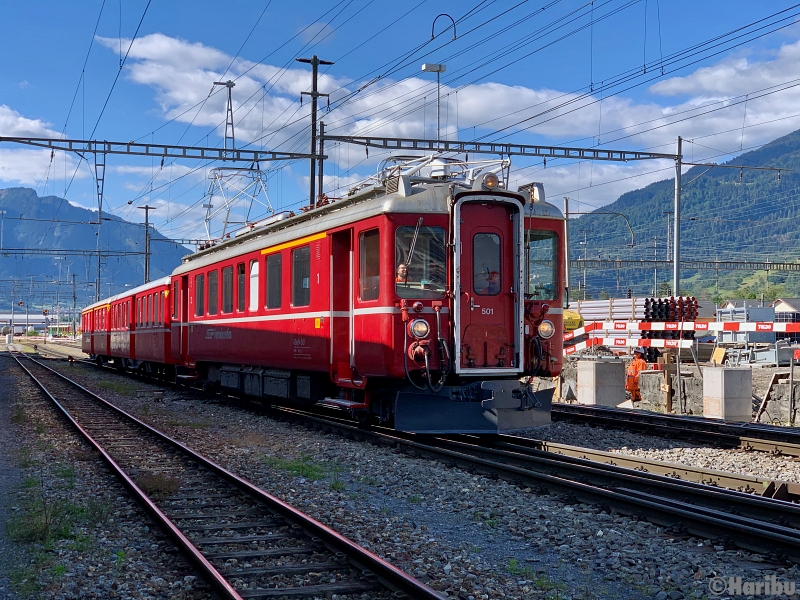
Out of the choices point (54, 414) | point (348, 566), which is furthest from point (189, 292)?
point (348, 566)

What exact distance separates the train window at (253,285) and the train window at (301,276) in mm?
1927

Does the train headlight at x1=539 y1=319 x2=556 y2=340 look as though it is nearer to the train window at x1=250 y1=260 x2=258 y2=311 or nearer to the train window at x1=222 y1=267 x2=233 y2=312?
the train window at x1=250 y1=260 x2=258 y2=311

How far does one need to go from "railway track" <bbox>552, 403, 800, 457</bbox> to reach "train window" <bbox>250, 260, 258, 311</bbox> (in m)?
5.59

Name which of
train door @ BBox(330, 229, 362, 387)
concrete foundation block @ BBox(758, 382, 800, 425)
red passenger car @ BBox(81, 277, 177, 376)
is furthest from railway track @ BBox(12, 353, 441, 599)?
red passenger car @ BBox(81, 277, 177, 376)

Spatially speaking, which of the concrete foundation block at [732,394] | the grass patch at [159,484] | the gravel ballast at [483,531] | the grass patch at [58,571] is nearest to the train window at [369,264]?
the gravel ballast at [483,531]

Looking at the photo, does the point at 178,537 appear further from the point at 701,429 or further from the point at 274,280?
the point at 701,429

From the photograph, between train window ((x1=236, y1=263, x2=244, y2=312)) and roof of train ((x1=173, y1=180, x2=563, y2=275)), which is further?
train window ((x1=236, y1=263, x2=244, y2=312))

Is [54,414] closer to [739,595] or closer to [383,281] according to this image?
[383,281]

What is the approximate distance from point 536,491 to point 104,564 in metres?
4.01

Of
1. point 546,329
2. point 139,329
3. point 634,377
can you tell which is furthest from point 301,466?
point 139,329

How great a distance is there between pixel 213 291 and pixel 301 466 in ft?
29.7

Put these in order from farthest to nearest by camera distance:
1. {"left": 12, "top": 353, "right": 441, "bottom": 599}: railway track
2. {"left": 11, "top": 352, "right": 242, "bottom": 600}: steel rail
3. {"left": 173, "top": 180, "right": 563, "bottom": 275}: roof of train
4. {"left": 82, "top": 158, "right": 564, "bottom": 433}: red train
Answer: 1. {"left": 173, "top": 180, "right": 563, "bottom": 275}: roof of train
2. {"left": 82, "top": 158, "right": 564, "bottom": 433}: red train
3. {"left": 12, "top": 353, "right": 441, "bottom": 599}: railway track
4. {"left": 11, "top": 352, "right": 242, "bottom": 600}: steel rail

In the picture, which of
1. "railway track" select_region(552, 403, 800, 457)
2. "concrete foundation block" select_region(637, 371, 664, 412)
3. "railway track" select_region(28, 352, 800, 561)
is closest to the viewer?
"railway track" select_region(28, 352, 800, 561)

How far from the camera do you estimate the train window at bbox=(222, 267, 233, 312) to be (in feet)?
55.3
